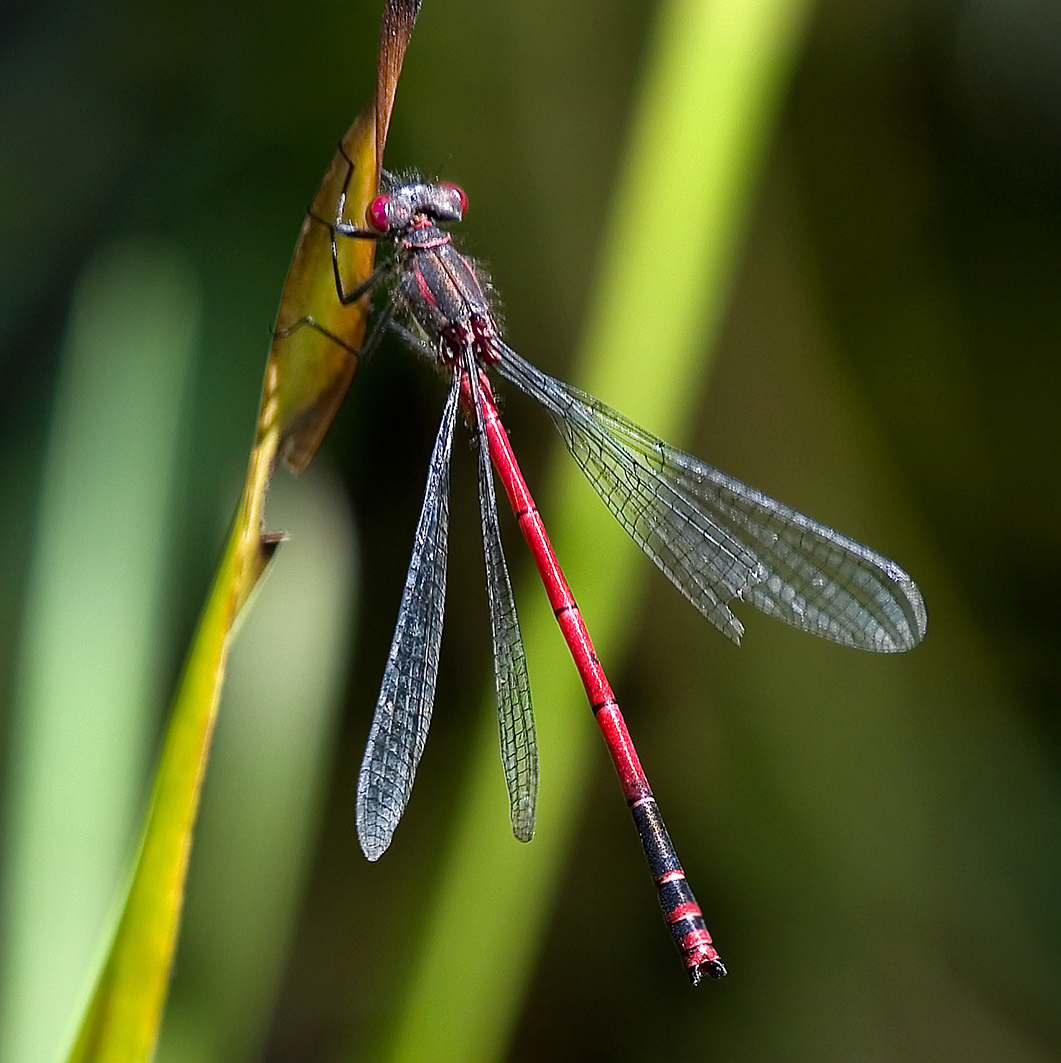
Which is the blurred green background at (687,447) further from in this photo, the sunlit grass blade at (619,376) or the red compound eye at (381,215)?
the red compound eye at (381,215)

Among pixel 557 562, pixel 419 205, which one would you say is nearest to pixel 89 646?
pixel 557 562

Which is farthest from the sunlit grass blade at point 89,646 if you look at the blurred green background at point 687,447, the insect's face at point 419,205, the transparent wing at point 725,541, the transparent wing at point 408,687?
the transparent wing at point 725,541

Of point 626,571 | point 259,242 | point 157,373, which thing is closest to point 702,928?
point 626,571

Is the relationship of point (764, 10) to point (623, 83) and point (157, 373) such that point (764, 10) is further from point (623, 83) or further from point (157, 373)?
point (157, 373)

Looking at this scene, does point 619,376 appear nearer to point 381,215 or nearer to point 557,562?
point 557,562

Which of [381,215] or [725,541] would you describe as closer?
[381,215]

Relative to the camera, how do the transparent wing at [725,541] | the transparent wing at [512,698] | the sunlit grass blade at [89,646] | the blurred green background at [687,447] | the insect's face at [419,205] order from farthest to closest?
the blurred green background at [687,447]
the transparent wing at [725,541]
the insect's face at [419,205]
the transparent wing at [512,698]
the sunlit grass blade at [89,646]

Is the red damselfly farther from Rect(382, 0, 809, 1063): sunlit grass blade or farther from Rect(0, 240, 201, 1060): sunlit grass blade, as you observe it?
Rect(0, 240, 201, 1060): sunlit grass blade
